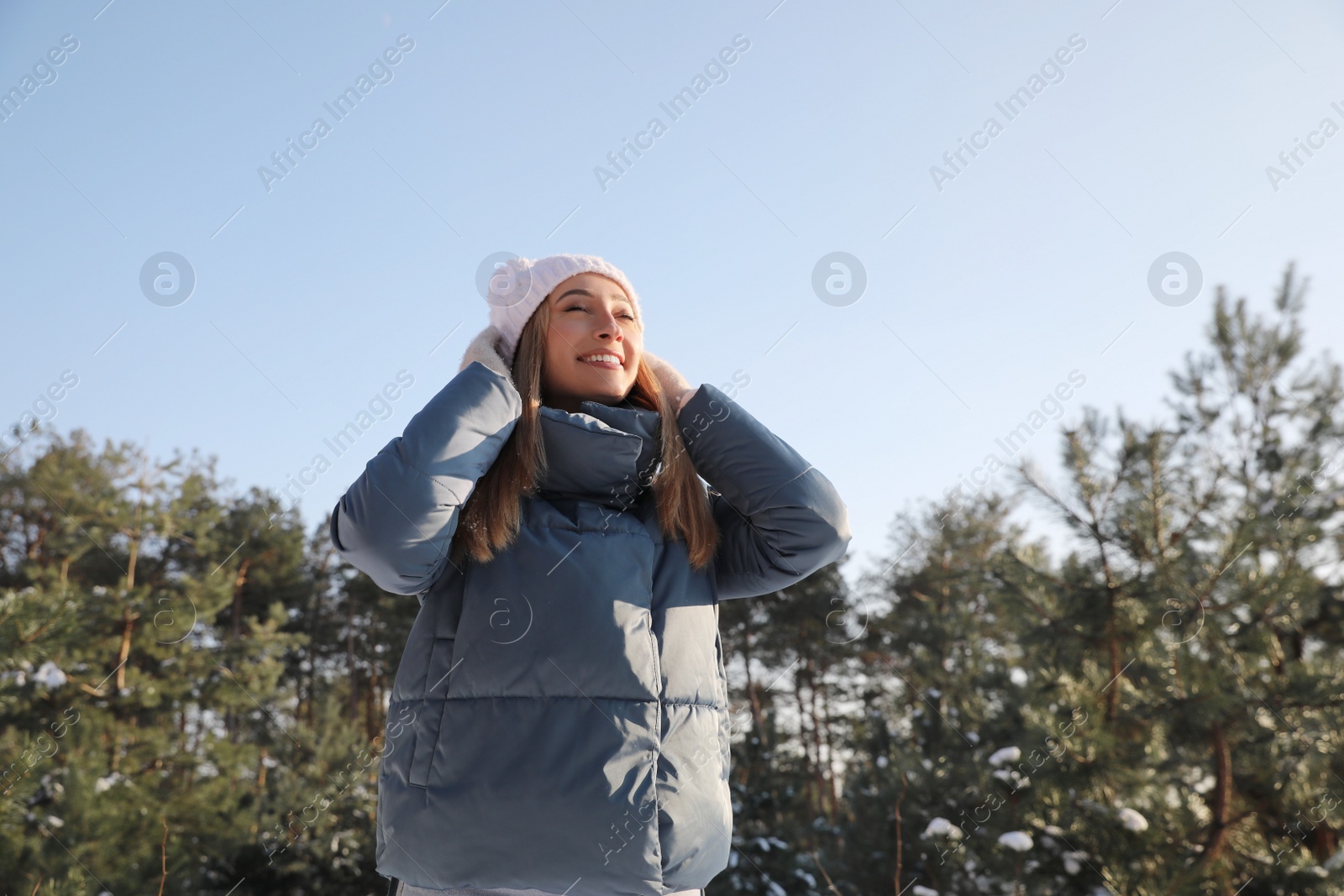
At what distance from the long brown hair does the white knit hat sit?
0.08 ft

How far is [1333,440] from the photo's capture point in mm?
4930

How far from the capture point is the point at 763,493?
1.62 metres

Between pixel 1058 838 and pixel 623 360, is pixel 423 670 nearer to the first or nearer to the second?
pixel 623 360

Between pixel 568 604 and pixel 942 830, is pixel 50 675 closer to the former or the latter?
pixel 942 830

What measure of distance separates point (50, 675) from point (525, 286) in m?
11.4

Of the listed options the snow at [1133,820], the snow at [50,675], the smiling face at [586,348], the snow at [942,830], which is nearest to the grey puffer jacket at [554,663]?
the smiling face at [586,348]

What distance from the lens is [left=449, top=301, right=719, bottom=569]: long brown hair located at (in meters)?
1.47

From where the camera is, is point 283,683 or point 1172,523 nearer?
point 1172,523

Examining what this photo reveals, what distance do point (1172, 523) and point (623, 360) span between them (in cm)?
435

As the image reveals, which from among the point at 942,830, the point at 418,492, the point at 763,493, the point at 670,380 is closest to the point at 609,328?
the point at 670,380

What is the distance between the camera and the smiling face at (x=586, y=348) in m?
1.76

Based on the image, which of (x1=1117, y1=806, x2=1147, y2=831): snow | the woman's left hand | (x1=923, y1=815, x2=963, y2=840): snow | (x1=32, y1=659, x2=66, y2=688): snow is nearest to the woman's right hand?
the woman's left hand

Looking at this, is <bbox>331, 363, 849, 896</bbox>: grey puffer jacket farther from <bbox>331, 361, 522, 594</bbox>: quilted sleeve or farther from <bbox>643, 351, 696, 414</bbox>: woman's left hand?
<bbox>643, 351, 696, 414</bbox>: woman's left hand

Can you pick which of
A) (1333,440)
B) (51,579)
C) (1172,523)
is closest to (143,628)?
(51,579)
